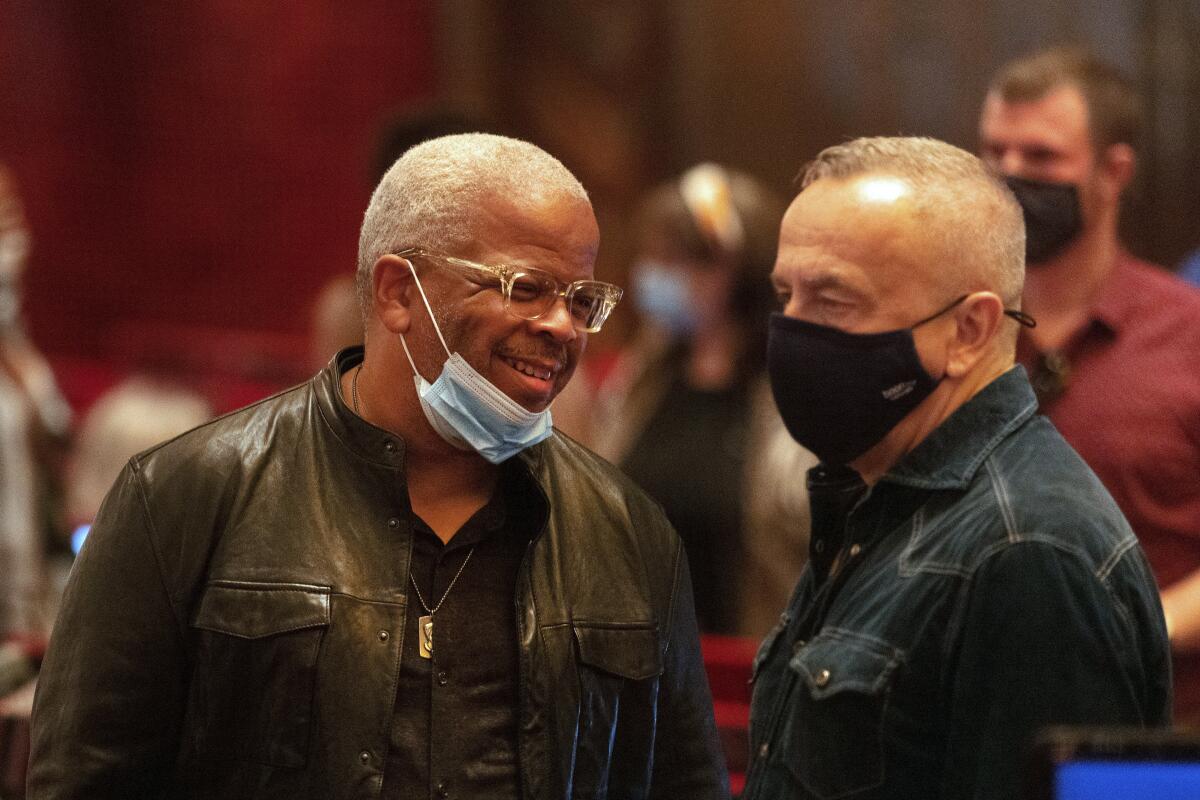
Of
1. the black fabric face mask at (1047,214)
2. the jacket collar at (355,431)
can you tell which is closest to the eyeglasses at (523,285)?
the jacket collar at (355,431)

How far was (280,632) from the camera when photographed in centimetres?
208

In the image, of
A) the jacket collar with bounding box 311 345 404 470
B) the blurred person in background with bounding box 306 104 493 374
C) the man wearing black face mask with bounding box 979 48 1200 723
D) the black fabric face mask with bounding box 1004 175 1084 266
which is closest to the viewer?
the jacket collar with bounding box 311 345 404 470

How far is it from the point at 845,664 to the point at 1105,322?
1.38 meters

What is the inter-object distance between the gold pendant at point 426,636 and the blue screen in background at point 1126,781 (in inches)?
37.1

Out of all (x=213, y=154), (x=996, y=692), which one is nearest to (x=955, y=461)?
(x=996, y=692)

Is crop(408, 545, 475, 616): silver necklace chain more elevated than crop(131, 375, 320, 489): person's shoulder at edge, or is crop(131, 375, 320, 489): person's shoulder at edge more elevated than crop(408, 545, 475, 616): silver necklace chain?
crop(131, 375, 320, 489): person's shoulder at edge

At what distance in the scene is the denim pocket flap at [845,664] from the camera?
2131mm

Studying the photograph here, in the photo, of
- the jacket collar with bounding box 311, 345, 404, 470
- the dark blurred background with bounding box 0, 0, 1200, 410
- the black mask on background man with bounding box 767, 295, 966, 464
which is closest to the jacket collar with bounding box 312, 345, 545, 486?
the jacket collar with bounding box 311, 345, 404, 470

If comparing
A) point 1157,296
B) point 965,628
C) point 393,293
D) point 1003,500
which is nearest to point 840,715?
point 965,628

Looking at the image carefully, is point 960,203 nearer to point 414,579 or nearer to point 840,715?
point 840,715

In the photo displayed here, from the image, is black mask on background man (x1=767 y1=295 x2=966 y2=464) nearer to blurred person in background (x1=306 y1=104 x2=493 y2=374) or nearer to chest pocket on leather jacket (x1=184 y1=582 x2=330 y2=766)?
chest pocket on leather jacket (x1=184 y1=582 x2=330 y2=766)

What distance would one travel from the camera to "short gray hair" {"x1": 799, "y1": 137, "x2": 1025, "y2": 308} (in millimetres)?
2281

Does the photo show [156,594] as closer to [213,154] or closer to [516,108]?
[516,108]

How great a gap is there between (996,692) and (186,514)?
1001 mm
